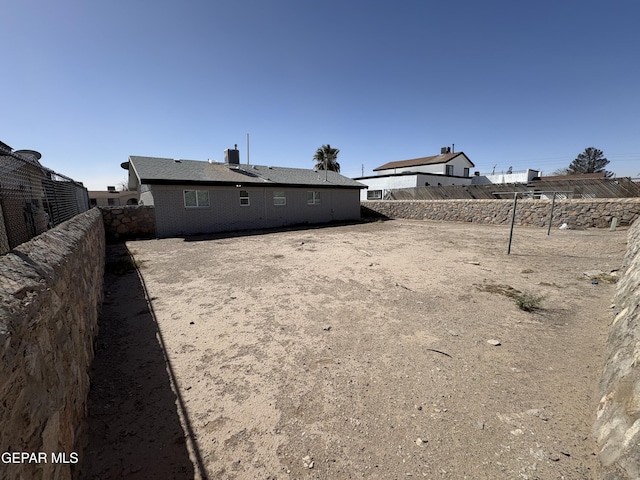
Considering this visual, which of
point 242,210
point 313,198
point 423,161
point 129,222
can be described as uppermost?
point 423,161

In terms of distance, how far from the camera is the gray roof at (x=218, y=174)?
540 inches

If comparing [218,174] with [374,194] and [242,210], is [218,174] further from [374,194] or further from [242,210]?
[374,194]

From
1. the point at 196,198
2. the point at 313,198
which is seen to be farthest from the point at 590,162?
the point at 196,198

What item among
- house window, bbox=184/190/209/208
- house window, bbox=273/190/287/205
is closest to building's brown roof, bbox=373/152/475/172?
house window, bbox=273/190/287/205

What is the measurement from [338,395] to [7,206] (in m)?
3.55

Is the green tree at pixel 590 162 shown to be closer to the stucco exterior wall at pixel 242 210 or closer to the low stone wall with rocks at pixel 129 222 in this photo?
the stucco exterior wall at pixel 242 210

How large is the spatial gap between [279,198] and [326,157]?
25.6 m

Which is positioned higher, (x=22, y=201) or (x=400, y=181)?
(x=400, y=181)

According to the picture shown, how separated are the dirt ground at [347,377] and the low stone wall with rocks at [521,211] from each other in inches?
440

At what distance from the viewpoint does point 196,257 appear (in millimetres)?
9266

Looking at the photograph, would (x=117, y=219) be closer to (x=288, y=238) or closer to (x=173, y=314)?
(x=288, y=238)

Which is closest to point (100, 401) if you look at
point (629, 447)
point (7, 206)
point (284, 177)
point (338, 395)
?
point (7, 206)

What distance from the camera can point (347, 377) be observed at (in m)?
3.22

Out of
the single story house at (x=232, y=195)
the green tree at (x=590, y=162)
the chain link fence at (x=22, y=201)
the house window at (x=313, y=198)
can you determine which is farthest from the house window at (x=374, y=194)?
the green tree at (x=590, y=162)
